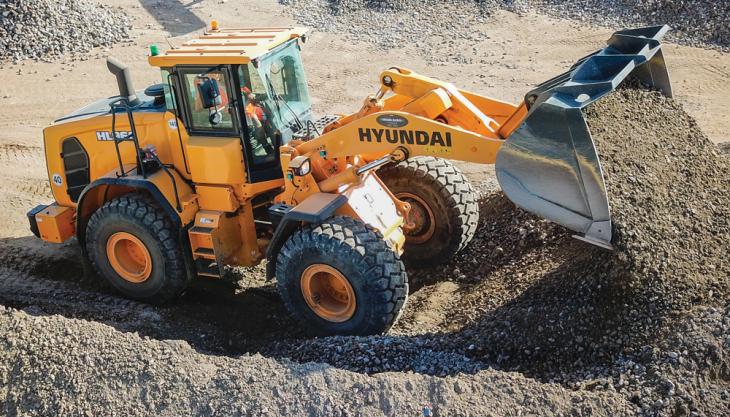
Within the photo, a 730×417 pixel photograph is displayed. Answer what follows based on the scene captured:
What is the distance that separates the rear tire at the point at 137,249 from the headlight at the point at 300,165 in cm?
146

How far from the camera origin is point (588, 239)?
227 inches

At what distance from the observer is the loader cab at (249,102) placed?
6703mm

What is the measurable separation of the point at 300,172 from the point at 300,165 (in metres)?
0.07

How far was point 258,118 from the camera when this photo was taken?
697 centimetres

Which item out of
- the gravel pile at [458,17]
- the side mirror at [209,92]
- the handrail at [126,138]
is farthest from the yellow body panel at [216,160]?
the gravel pile at [458,17]

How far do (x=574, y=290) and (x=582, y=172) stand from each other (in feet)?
3.68

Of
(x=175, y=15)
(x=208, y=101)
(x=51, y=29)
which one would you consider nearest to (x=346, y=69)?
(x=175, y=15)

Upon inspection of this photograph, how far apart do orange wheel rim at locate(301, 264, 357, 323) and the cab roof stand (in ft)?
6.29

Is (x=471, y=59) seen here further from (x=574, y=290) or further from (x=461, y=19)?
(x=574, y=290)

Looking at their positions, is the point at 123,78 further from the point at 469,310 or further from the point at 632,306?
the point at 632,306

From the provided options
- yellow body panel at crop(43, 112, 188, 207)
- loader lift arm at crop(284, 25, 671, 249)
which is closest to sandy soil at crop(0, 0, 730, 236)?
yellow body panel at crop(43, 112, 188, 207)

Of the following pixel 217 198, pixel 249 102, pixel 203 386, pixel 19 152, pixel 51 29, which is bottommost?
pixel 203 386

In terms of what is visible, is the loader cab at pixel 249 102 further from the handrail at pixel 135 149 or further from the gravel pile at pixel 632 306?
the gravel pile at pixel 632 306

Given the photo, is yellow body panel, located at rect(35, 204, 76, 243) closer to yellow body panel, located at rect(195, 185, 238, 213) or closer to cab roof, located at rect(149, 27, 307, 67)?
yellow body panel, located at rect(195, 185, 238, 213)
